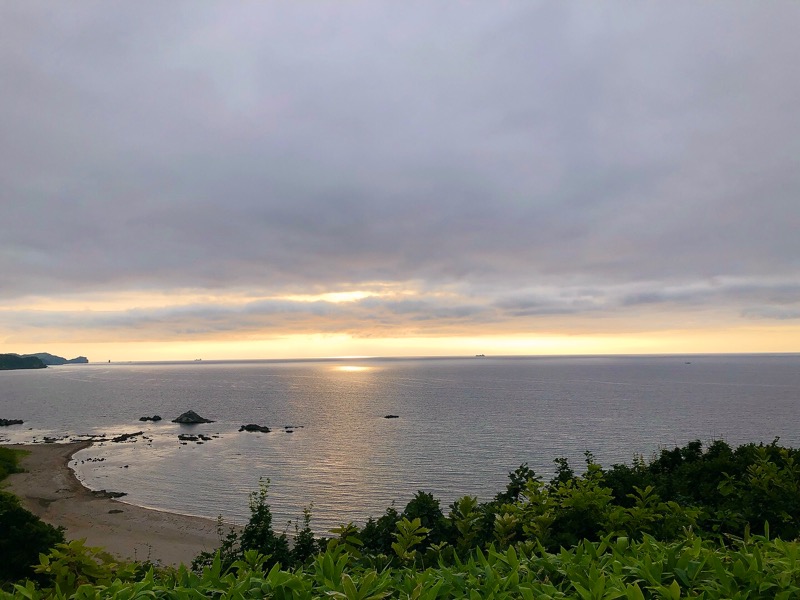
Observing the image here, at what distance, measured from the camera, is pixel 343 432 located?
85688mm

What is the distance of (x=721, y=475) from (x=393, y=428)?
7963cm

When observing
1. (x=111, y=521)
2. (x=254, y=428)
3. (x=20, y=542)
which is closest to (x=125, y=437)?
(x=254, y=428)

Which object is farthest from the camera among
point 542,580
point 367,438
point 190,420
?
point 190,420

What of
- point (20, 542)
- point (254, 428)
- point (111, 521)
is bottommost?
point (254, 428)

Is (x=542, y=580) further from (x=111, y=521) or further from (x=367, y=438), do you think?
(x=367, y=438)

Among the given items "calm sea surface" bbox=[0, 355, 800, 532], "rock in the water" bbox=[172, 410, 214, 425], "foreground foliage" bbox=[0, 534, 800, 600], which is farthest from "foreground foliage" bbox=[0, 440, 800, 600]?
"rock in the water" bbox=[172, 410, 214, 425]

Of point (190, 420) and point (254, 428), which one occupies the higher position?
point (254, 428)

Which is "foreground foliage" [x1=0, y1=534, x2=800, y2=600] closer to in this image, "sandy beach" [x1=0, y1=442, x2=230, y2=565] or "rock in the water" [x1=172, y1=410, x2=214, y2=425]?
"sandy beach" [x1=0, y1=442, x2=230, y2=565]

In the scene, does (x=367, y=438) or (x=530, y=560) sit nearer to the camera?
(x=530, y=560)

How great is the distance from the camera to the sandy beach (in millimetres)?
33750

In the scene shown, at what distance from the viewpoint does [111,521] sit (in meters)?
40.0

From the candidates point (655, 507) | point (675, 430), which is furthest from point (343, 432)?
point (655, 507)

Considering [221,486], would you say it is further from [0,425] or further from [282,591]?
[0,425]

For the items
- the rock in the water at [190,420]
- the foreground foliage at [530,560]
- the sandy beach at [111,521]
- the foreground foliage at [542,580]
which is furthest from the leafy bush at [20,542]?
the rock in the water at [190,420]
